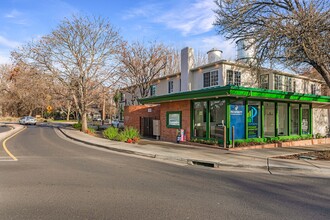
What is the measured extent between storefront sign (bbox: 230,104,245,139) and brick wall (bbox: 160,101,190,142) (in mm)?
3224

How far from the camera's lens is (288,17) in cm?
1064

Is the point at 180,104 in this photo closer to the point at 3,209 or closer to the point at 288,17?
the point at 288,17

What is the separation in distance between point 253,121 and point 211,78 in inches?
221

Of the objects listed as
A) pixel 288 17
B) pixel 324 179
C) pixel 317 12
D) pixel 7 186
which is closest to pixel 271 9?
pixel 288 17

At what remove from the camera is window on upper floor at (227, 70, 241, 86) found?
18.9m

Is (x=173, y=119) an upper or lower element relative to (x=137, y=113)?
lower

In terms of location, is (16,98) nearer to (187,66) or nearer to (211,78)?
(187,66)

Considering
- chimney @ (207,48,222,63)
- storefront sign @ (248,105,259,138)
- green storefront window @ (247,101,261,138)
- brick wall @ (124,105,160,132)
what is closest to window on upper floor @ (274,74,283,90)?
chimney @ (207,48,222,63)

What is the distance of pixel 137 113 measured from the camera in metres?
23.1

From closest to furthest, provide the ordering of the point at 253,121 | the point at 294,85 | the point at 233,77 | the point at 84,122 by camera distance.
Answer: the point at 253,121 → the point at 233,77 → the point at 294,85 → the point at 84,122

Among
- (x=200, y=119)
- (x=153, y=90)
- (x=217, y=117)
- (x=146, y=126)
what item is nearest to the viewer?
(x=217, y=117)

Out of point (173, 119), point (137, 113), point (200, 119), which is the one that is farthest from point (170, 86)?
point (200, 119)

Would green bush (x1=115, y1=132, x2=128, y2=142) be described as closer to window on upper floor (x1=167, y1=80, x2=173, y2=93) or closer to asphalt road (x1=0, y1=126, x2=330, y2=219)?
asphalt road (x1=0, y1=126, x2=330, y2=219)

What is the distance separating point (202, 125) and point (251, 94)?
373 cm
